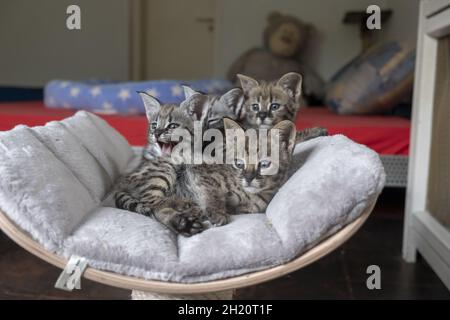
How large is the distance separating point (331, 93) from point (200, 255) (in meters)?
1.80

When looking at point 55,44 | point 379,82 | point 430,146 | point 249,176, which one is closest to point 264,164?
point 249,176

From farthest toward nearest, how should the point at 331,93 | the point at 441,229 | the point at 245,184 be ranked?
the point at 331,93, the point at 441,229, the point at 245,184

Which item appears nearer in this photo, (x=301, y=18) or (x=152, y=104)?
(x=152, y=104)

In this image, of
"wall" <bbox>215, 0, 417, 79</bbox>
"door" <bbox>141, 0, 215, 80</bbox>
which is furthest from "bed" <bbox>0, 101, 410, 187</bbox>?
"door" <bbox>141, 0, 215, 80</bbox>

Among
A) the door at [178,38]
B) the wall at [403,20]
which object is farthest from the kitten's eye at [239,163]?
the door at [178,38]

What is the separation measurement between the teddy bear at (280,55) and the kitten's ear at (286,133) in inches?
91.6

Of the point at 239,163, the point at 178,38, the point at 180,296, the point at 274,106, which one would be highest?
the point at 178,38

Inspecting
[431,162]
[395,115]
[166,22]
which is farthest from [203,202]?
[166,22]

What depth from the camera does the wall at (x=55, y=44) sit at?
2.95m

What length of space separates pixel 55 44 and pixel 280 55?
1686mm

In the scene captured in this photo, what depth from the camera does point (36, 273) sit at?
55.6 inches

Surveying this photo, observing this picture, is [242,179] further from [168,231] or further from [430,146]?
[430,146]

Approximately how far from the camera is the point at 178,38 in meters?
3.68
